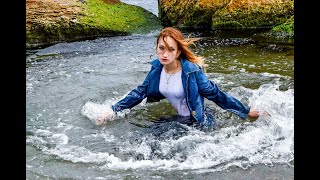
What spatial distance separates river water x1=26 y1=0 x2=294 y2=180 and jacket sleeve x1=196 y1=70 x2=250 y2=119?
324 millimetres

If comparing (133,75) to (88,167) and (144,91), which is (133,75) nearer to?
(144,91)

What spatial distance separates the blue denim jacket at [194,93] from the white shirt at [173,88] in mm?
61

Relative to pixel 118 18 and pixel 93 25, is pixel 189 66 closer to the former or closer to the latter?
pixel 93 25

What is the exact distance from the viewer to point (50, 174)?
471 cm

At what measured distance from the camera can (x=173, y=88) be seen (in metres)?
5.39

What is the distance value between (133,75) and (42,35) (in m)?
4.39

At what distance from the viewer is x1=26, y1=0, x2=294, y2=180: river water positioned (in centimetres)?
478

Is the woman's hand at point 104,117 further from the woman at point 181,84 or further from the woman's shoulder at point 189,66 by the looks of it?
the woman's shoulder at point 189,66

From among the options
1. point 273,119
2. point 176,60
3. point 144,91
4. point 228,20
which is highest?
point 228,20

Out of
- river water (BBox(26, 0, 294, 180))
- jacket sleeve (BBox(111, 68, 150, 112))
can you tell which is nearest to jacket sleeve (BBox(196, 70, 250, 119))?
river water (BBox(26, 0, 294, 180))

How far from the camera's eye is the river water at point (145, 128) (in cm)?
478

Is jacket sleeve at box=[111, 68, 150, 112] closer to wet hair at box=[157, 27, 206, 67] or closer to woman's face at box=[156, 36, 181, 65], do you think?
woman's face at box=[156, 36, 181, 65]
